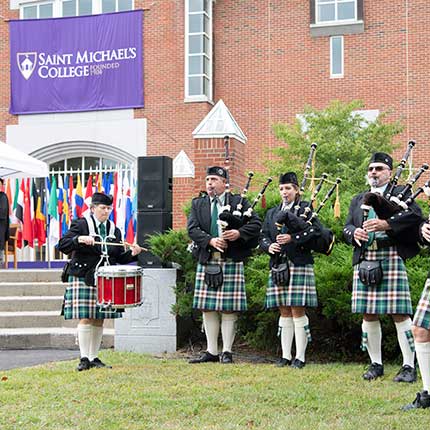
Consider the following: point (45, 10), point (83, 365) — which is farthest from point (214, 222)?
point (45, 10)

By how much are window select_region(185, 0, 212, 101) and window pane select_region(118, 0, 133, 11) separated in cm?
146

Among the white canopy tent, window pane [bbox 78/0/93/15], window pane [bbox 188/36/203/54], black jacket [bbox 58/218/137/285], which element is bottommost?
black jacket [bbox 58/218/137/285]

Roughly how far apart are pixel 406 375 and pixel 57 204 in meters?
11.7

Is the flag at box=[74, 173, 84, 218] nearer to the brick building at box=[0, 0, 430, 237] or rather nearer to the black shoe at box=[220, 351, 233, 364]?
the brick building at box=[0, 0, 430, 237]

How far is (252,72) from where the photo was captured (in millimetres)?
18719

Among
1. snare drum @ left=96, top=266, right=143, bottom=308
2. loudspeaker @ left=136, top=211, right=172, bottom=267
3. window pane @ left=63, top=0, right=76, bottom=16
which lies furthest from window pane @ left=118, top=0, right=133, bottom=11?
snare drum @ left=96, top=266, right=143, bottom=308

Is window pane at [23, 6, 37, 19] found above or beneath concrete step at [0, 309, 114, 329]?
above

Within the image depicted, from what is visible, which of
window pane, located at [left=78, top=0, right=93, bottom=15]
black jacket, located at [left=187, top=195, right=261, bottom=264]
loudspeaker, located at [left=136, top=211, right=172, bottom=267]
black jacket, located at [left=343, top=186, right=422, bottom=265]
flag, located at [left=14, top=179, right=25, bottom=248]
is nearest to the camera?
black jacket, located at [left=343, top=186, right=422, bottom=265]

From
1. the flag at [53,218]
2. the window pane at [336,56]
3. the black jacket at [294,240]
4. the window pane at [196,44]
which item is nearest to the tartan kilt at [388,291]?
the black jacket at [294,240]

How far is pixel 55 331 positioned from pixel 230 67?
10459 mm

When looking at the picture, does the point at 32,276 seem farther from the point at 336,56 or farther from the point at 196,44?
the point at 336,56

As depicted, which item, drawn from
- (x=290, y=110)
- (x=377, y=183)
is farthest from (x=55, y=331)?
(x=290, y=110)

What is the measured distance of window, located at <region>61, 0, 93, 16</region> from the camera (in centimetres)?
1925

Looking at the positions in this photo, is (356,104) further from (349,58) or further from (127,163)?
(127,163)
